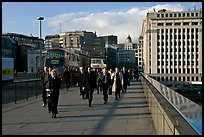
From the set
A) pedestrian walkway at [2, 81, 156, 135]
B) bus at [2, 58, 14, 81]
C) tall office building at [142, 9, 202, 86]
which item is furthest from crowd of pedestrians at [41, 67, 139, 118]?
tall office building at [142, 9, 202, 86]

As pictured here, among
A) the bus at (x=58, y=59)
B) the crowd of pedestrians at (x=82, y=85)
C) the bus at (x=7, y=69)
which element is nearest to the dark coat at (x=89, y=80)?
the crowd of pedestrians at (x=82, y=85)

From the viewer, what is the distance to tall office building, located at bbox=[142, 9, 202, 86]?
12419 centimetres

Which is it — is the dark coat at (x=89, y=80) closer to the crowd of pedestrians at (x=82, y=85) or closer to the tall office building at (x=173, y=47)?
the crowd of pedestrians at (x=82, y=85)

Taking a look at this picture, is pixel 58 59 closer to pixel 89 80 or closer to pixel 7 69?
pixel 7 69

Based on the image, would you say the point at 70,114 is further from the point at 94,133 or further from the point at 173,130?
the point at 173,130

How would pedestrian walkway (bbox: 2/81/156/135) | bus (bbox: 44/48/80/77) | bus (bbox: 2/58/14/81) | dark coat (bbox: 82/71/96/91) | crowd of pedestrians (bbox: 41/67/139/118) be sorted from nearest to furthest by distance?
pedestrian walkway (bbox: 2/81/156/135)
crowd of pedestrians (bbox: 41/67/139/118)
dark coat (bbox: 82/71/96/91)
bus (bbox: 2/58/14/81)
bus (bbox: 44/48/80/77)

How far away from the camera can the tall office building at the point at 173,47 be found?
124m

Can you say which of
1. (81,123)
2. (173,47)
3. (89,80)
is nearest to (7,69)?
(89,80)

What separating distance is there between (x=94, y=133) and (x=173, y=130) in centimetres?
333

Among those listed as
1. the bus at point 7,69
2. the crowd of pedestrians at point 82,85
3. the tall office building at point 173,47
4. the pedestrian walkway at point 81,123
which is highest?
the tall office building at point 173,47

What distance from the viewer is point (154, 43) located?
128m

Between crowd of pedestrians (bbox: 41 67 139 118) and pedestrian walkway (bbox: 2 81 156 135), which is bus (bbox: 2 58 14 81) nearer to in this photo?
crowd of pedestrians (bbox: 41 67 139 118)

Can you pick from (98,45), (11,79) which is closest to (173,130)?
(11,79)

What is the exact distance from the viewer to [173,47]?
424 feet
